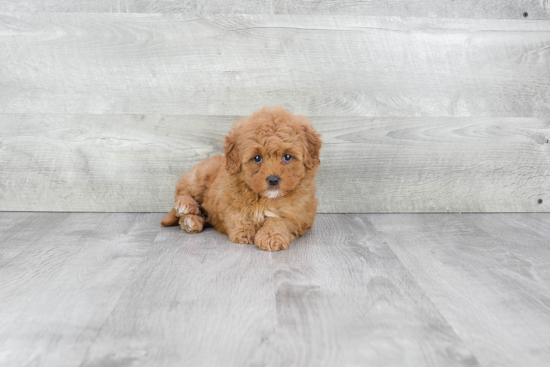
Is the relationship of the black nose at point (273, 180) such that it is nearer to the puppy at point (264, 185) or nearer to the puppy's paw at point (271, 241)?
the puppy at point (264, 185)

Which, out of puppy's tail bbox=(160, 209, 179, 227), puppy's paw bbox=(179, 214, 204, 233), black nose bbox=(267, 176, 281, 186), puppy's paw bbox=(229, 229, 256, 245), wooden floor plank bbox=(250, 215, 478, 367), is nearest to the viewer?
wooden floor plank bbox=(250, 215, 478, 367)

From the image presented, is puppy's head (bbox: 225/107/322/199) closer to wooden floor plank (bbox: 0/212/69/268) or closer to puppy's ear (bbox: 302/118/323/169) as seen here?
puppy's ear (bbox: 302/118/323/169)

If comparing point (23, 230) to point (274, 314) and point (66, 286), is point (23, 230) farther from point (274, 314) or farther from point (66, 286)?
point (274, 314)

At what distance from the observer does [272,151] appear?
5.93 feet

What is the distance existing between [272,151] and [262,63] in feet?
A: 2.30

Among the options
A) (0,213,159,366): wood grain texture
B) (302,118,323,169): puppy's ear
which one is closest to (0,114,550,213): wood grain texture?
(0,213,159,366): wood grain texture

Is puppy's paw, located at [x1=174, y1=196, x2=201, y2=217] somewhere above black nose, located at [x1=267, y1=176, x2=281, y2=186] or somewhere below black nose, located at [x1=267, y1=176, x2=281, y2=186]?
Result: below

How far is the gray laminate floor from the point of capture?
1.17m

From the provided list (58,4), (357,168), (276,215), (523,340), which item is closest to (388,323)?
(523,340)

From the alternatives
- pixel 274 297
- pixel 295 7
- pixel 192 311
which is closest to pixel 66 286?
pixel 192 311

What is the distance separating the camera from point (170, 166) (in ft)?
7.97

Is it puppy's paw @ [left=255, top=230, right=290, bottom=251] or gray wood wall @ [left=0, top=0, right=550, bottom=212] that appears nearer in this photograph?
puppy's paw @ [left=255, top=230, right=290, bottom=251]

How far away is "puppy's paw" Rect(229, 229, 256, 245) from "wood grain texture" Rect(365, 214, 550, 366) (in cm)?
53

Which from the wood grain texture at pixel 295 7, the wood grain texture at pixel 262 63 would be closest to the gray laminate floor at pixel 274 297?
the wood grain texture at pixel 262 63
